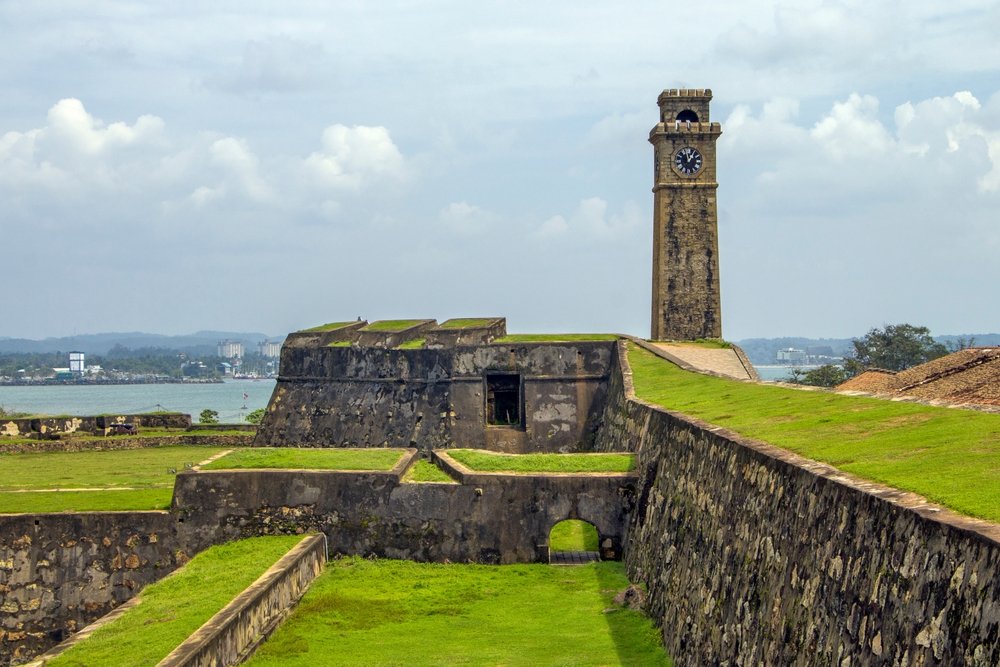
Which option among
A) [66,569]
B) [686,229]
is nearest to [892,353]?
[686,229]

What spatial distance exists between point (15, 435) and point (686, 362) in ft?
68.0

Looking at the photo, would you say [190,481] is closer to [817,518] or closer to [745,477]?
[745,477]

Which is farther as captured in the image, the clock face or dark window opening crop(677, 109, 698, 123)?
dark window opening crop(677, 109, 698, 123)

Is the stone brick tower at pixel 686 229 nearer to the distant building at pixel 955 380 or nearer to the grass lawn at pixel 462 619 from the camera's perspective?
the distant building at pixel 955 380

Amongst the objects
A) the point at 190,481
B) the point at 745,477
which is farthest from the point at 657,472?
the point at 190,481

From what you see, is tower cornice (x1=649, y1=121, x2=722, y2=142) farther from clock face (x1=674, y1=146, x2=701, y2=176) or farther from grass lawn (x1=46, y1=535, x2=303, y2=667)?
grass lawn (x1=46, y1=535, x2=303, y2=667)

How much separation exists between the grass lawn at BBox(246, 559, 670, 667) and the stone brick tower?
18.3 m

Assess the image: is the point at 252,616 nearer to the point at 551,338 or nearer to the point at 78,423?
the point at 551,338

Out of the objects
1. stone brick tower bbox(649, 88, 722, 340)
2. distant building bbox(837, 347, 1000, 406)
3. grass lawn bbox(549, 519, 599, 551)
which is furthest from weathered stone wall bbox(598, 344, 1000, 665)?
stone brick tower bbox(649, 88, 722, 340)

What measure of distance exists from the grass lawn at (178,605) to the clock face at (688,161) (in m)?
21.2

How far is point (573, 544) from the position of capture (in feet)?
67.3

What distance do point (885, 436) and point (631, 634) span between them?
463 cm

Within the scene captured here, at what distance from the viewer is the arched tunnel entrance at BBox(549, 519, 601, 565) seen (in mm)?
19047

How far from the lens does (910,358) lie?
181ft
